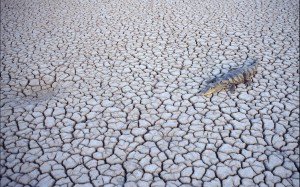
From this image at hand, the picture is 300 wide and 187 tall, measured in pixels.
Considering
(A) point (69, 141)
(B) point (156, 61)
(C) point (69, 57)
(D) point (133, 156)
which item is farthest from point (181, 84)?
(C) point (69, 57)

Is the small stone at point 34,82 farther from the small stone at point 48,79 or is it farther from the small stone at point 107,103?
the small stone at point 107,103

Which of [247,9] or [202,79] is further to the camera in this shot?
[247,9]

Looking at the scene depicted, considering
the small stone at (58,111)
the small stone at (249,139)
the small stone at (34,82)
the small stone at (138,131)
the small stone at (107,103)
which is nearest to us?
the small stone at (249,139)

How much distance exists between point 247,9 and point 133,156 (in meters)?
5.24

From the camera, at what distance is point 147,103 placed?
3.49 meters

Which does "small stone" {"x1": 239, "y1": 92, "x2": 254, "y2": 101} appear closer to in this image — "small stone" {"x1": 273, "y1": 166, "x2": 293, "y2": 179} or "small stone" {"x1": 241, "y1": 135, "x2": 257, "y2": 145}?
"small stone" {"x1": 241, "y1": 135, "x2": 257, "y2": 145}

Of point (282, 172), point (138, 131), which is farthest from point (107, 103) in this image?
point (282, 172)

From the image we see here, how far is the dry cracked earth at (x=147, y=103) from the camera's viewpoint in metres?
2.60

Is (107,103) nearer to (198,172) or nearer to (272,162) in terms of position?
(198,172)

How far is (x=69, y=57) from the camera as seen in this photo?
15.1 feet

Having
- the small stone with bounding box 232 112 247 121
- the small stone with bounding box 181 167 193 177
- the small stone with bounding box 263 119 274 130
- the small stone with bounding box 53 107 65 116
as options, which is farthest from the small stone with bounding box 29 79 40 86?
the small stone with bounding box 263 119 274 130

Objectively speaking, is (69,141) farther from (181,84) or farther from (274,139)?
(274,139)

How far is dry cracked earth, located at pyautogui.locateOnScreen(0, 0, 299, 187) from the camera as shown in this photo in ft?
8.54

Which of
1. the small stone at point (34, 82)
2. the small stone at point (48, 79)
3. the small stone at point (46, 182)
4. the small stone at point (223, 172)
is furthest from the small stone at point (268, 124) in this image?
the small stone at point (34, 82)
